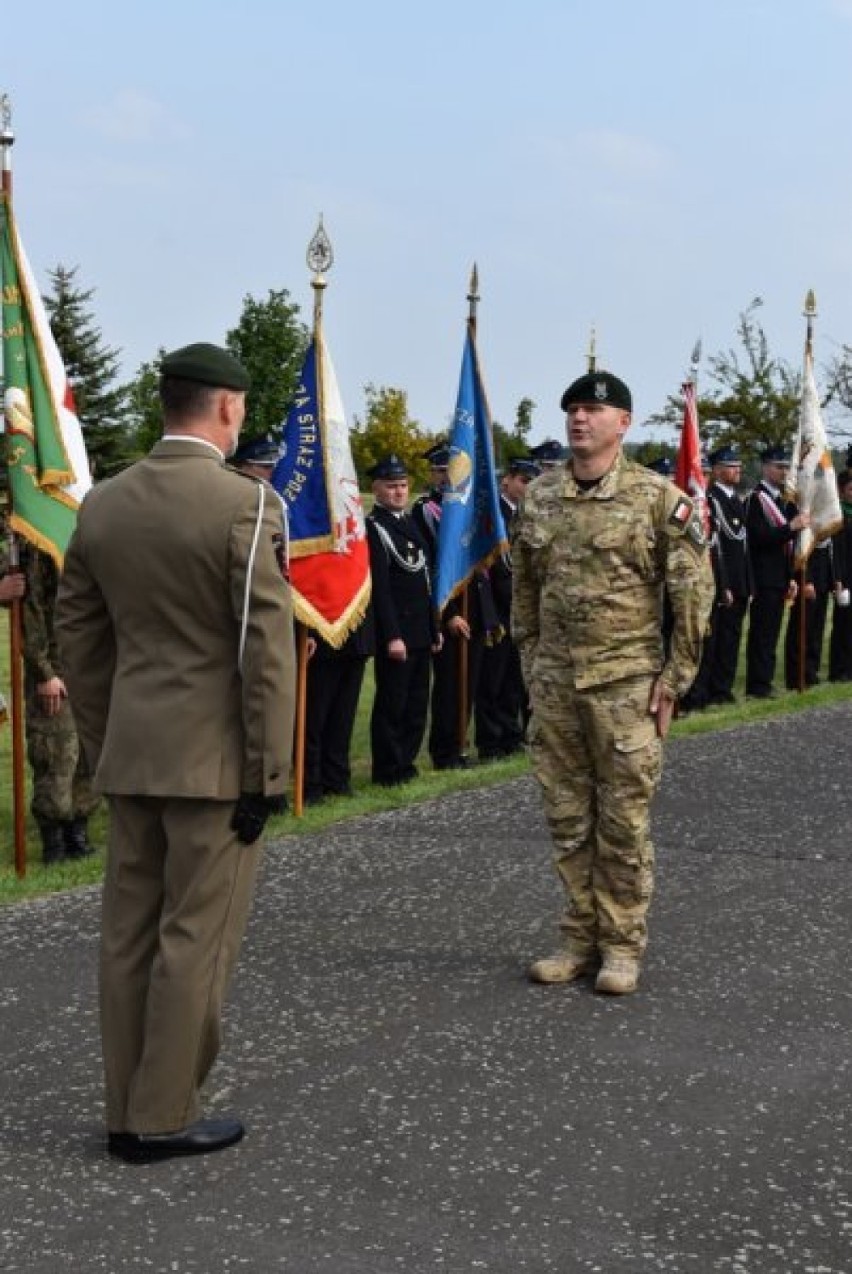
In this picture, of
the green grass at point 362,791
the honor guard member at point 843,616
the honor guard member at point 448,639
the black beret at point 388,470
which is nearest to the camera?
the green grass at point 362,791

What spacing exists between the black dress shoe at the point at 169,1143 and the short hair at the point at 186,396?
1.81 m

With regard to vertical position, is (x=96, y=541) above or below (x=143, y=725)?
above

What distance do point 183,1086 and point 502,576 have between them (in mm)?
7347

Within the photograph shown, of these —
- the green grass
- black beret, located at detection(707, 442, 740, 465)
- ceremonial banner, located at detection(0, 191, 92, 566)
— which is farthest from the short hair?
black beret, located at detection(707, 442, 740, 465)

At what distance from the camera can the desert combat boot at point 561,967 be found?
19.3ft

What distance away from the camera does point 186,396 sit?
4.31m

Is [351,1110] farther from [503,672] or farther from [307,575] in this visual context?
[503,672]

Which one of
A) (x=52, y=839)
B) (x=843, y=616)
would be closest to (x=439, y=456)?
(x=52, y=839)

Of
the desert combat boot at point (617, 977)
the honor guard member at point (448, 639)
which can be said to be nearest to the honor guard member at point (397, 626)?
the honor guard member at point (448, 639)

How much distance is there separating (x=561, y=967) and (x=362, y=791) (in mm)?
4134

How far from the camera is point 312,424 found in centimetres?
924

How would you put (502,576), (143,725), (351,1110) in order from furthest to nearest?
(502,576) < (351,1110) < (143,725)

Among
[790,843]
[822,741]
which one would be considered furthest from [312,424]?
[822,741]

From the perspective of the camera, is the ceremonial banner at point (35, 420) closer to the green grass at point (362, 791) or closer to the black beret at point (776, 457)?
the green grass at point (362, 791)
